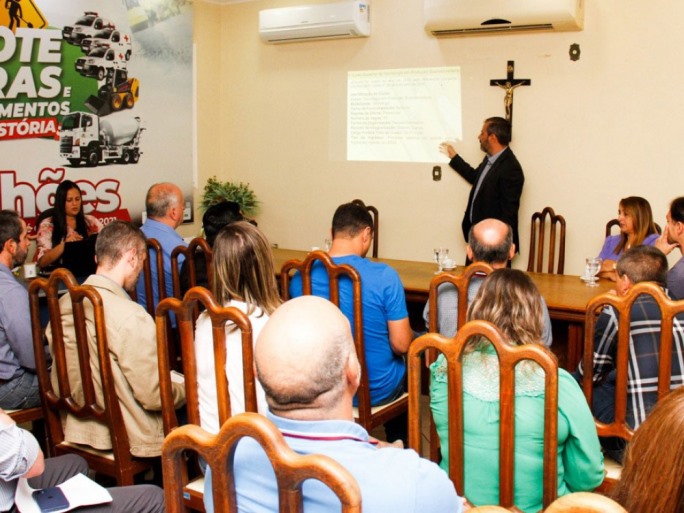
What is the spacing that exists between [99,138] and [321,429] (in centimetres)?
502

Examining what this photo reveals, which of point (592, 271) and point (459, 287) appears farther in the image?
point (592, 271)

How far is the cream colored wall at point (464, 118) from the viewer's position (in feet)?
16.4

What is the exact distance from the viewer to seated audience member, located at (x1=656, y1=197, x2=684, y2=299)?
3.32 m

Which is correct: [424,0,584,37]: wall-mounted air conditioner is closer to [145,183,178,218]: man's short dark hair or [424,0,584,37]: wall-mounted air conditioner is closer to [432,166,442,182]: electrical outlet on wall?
[432,166,442,182]: electrical outlet on wall

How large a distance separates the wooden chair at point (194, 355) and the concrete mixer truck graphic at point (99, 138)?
3.85 m

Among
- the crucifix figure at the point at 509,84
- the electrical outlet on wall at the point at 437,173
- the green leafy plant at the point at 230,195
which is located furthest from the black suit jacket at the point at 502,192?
the green leafy plant at the point at 230,195

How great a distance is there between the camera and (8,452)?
1738 mm

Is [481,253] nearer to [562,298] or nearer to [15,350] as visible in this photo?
[562,298]

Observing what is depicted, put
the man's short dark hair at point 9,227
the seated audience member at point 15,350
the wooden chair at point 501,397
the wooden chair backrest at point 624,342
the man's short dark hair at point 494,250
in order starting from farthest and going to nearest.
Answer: the man's short dark hair at point 9,227 < the man's short dark hair at point 494,250 < the seated audience member at point 15,350 < the wooden chair backrest at point 624,342 < the wooden chair at point 501,397

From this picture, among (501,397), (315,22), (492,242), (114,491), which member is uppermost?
(315,22)

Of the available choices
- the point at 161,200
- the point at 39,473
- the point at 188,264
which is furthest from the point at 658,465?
the point at 161,200

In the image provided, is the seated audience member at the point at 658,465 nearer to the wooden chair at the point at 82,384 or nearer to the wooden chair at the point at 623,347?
the wooden chair at the point at 623,347

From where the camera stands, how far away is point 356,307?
8.56 feet

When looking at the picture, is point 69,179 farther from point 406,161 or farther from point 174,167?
→ point 406,161
